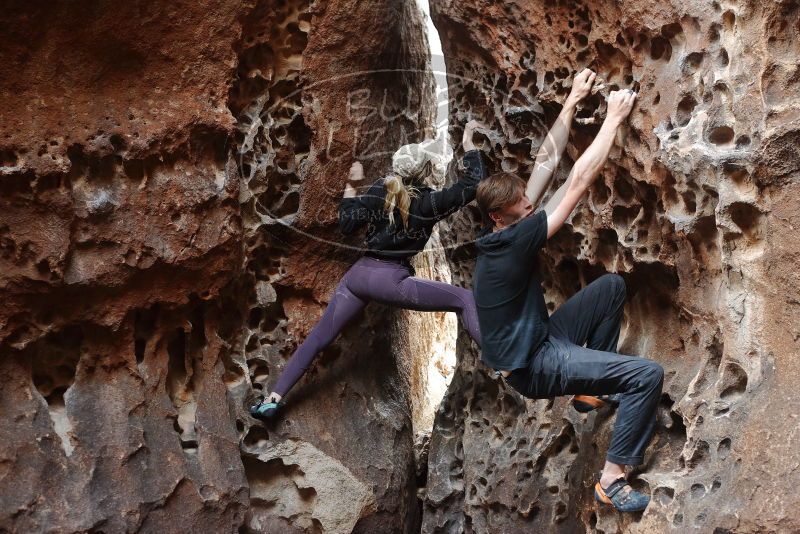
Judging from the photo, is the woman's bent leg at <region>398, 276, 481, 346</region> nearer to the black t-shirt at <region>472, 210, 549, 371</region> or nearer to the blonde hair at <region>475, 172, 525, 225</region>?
the black t-shirt at <region>472, 210, 549, 371</region>

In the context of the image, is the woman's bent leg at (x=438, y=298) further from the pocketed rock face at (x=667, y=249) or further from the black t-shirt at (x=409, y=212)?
the pocketed rock face at (x=667, y=249)

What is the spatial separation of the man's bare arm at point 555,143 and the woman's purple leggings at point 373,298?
55 centimetres

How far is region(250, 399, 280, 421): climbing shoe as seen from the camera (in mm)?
4312

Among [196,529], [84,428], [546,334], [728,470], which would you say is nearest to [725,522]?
[728,470]

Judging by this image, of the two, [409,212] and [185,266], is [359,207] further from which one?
[185,266]

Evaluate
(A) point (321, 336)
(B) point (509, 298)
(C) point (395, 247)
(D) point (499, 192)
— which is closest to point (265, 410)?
(A) point (321, 336)

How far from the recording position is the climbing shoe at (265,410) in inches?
170

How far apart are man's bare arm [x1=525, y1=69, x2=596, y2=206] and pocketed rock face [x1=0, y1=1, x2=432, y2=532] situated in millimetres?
1052

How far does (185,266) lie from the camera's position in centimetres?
421

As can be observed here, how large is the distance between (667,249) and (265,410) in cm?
192

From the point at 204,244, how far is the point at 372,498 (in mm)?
1418

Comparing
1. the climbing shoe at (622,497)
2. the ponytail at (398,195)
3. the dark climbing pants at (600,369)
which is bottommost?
the climbing shoe at (622,497)

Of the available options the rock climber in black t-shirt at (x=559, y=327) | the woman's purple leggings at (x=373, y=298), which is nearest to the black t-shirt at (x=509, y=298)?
the rock climber in black t-shirt at (x=559, y=327)

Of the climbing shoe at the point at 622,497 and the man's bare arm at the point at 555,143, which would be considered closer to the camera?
the climbing shoe at the point at 622,497
